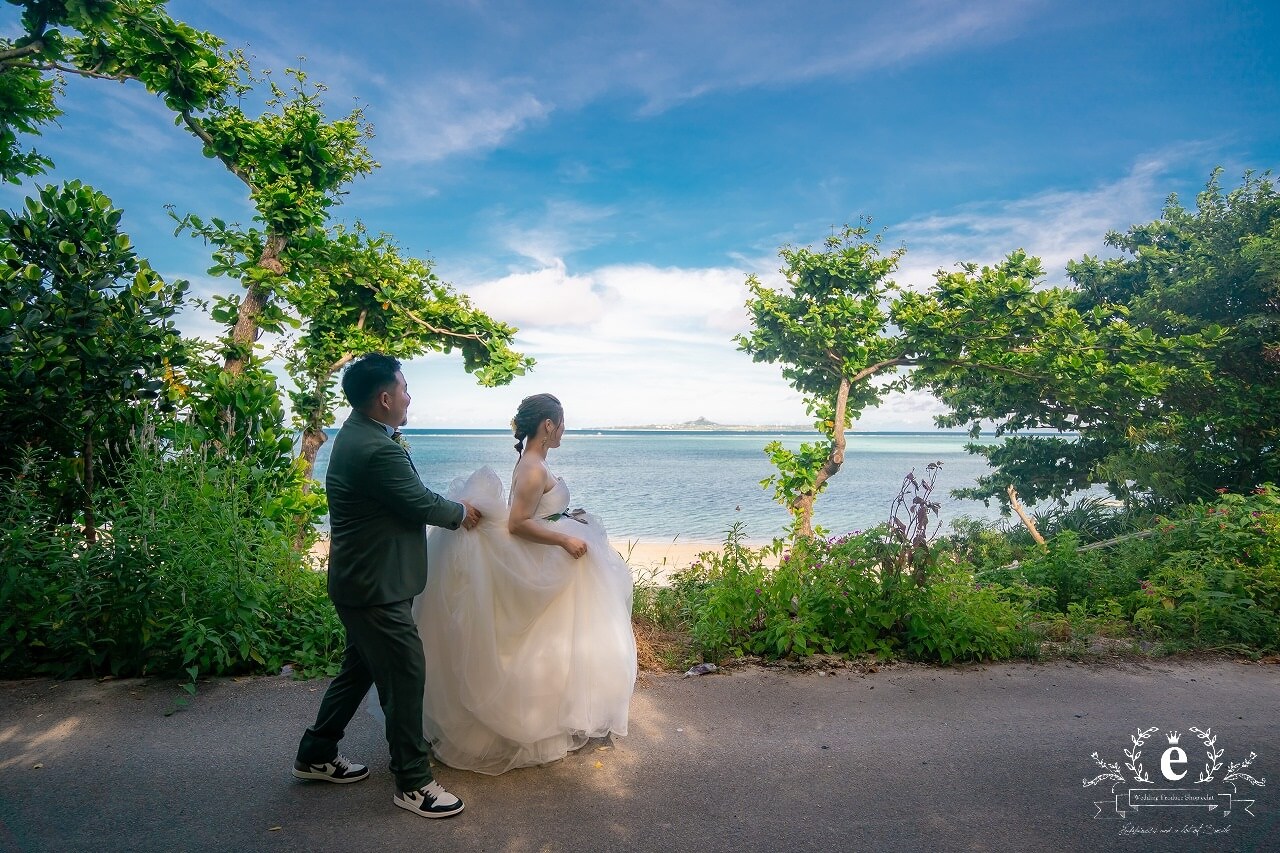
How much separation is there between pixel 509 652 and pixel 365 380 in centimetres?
148

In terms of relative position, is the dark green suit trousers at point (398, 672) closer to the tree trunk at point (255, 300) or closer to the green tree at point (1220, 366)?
the tree trunk at point (255, 300)

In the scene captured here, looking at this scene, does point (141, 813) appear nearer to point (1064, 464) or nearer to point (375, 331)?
point (375, 331)

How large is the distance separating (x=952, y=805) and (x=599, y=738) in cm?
176

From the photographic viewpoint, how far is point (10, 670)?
4.46m

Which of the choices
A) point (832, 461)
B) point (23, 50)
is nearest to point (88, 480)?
point (23, 50)

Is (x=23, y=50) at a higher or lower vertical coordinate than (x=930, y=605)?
higher

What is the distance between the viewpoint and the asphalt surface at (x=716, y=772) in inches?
111

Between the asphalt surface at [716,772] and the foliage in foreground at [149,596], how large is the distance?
232mm

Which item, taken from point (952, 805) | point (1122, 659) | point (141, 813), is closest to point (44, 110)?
point (141, 813)

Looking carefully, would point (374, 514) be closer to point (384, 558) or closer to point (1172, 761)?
point (384, 558)

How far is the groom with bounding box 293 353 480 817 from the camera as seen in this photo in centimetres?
299

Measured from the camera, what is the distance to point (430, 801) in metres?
2.98

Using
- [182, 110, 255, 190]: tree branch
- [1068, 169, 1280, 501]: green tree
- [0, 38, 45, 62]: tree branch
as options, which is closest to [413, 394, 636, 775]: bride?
[0, 38, 45, 62]: tree branch

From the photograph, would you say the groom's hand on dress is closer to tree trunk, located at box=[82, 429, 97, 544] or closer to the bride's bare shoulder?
the bride's bare shoulder
